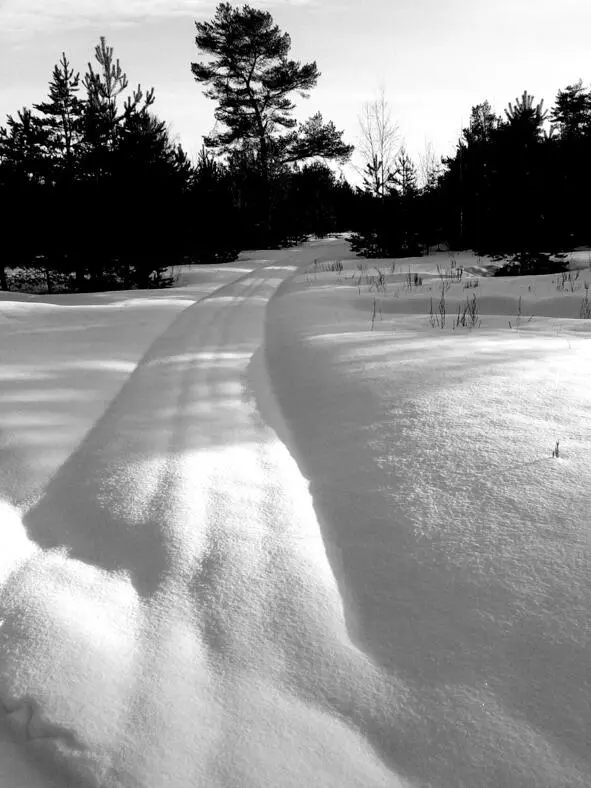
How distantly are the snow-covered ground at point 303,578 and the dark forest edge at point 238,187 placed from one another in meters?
8.94

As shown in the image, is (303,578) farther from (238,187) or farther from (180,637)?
(238,187)

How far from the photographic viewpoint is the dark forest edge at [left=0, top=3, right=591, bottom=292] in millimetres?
11266

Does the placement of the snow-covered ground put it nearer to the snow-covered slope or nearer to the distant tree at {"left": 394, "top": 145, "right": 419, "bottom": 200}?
the snow-covered slope

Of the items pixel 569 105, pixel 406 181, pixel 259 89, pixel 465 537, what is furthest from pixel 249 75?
pixel 465 537

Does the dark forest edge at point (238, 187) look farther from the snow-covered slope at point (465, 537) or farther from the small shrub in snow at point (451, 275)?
the snow-covered slope at point (465, 537)

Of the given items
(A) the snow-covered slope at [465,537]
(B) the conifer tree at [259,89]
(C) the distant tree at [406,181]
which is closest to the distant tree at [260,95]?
(B) the conifer tree at [259,89]

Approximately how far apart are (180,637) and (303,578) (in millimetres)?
424

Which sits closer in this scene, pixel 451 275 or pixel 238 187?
pixel 451 275

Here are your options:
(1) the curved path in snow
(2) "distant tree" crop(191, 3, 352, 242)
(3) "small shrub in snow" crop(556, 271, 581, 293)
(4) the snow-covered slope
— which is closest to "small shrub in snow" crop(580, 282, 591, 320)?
(3) "small shrub in snow" crop(556, 271, 581, 293)

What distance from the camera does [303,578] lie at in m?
1.68

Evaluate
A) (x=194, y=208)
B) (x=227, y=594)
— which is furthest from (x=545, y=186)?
(x=227, y=594)

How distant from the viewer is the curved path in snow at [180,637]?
111 cm

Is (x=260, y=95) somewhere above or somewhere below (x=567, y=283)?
above

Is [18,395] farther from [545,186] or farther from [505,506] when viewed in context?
[545,186]
